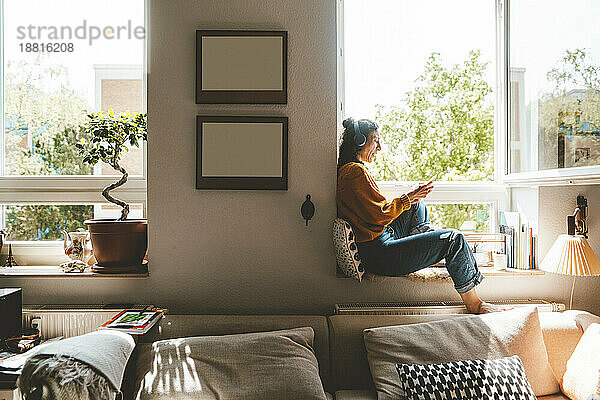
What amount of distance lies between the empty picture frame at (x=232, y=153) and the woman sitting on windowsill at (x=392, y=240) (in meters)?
0.38

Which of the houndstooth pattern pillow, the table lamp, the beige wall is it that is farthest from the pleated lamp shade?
the beige wall

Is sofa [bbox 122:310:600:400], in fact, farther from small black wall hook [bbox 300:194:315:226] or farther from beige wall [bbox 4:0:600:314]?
small black wall hook [bbox 300:194:315:226]

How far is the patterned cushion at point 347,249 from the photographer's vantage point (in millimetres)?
2873

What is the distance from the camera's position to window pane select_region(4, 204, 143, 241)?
3279 millimetres

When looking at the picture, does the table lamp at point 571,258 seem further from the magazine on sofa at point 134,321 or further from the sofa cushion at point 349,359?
the magazine on sofa at point 134,321

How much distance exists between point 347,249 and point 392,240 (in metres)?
0.26

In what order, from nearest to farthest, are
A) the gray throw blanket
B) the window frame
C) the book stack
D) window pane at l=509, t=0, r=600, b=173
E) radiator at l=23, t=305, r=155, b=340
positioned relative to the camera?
1. the gray throw blanket
2. window pane at l=509, t=0, r=600, b=173
3. radiator at l=23, t=305, r=155, b=340
4. the book stack
5. the window frame

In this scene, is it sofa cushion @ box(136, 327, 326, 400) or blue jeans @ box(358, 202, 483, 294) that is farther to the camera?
blue jeans @ box(358, 202, 483, 294)

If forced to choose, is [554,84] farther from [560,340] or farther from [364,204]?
[560,340]

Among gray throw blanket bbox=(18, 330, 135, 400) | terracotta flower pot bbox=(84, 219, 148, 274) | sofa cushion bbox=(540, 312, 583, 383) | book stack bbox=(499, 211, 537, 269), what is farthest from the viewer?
book stack bbox=(499, 211, 537, 269)

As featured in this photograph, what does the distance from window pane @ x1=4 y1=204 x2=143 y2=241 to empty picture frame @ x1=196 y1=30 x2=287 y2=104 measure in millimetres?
876

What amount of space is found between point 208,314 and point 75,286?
69cm

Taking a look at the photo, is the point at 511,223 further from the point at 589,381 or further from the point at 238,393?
the point at 238,393

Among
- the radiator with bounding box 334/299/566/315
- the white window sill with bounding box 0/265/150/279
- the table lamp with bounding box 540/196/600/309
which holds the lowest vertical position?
the radiator with bounding box 334/299/566/315
